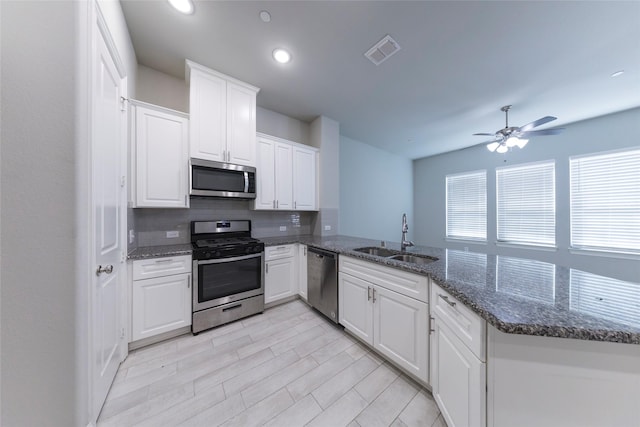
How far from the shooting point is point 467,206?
A: 4812mm

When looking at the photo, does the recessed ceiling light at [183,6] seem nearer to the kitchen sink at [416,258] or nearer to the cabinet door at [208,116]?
the cabinet door at [208,116]

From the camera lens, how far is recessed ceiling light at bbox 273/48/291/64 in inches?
79.1

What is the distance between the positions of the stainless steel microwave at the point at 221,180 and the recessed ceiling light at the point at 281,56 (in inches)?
49.1

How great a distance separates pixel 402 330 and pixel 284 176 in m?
2.39

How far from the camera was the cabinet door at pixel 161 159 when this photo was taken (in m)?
1.98

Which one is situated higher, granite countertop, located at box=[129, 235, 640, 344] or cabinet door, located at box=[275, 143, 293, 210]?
cabinet door, located at box=[275, 143, 293, 210]

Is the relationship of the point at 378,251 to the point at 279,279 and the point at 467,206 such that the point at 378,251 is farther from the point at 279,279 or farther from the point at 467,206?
the point at 467,206

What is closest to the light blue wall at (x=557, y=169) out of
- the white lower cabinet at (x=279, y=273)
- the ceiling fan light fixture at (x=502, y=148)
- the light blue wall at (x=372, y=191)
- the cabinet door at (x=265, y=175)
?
the light blue wall at (x=372, y=191)

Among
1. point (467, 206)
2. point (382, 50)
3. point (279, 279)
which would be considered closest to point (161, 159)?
point (279, 279)

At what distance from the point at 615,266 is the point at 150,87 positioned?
23.5 ft

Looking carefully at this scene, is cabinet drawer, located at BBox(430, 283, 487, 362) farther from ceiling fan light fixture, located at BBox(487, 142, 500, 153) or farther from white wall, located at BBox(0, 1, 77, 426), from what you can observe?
ceiling fan light fixture, located at BBox(487, 142, 500, 153)

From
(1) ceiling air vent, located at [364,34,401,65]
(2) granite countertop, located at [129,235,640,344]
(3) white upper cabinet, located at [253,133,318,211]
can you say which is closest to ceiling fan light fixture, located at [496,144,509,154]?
(2) granite countertop, located at [129,235,640,344]

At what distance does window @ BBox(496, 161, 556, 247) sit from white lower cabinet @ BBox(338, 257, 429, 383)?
4.27m

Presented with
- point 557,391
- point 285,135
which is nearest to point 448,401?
point 557,391
